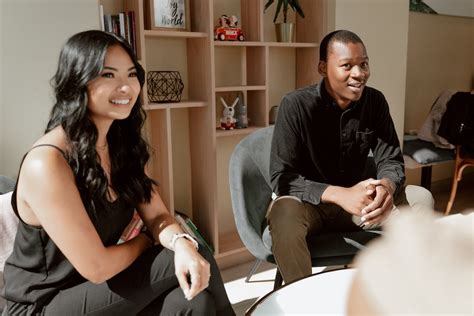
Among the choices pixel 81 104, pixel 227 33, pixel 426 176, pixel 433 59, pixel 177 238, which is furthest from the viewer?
pixel 433 59

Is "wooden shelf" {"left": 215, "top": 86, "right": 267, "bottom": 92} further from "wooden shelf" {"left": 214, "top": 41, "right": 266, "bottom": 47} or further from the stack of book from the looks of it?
the stack of book

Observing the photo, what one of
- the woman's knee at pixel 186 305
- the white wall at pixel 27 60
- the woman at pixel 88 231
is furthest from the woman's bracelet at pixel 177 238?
the white wall at pixel 27 60

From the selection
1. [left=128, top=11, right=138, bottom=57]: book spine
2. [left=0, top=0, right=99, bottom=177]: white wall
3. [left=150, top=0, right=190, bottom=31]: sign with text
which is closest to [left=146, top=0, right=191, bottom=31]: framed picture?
[left=150, top=0, right=190, bottom=31]: sign with text

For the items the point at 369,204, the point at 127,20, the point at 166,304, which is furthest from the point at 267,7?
the point at 166,304

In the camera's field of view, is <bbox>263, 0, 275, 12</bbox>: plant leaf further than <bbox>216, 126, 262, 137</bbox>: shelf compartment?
Yes

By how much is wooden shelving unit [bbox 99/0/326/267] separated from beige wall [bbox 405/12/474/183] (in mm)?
1380

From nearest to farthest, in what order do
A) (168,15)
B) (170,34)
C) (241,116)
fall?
(170,34) < (168,15) < (241,116)

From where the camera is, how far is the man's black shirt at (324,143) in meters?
1.89

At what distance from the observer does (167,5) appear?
8.05ft

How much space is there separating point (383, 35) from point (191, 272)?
8.08 feet

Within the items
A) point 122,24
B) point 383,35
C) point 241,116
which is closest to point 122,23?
point 122,24

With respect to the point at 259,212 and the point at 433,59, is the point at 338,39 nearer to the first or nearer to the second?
the point at 259,212

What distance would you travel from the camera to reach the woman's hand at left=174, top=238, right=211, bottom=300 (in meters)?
1.27

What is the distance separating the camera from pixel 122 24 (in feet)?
7.32
